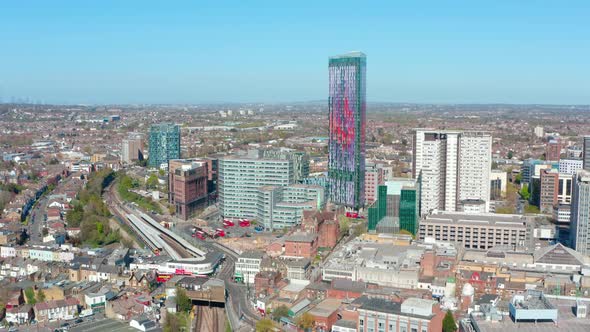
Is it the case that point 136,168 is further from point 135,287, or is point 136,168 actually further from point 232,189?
point 135,287

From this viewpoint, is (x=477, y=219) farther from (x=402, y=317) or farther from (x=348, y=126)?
(x=402, y=317)

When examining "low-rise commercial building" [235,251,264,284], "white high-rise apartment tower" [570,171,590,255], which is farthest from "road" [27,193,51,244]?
"white high-rise apartment tower" [570,171,590,255]

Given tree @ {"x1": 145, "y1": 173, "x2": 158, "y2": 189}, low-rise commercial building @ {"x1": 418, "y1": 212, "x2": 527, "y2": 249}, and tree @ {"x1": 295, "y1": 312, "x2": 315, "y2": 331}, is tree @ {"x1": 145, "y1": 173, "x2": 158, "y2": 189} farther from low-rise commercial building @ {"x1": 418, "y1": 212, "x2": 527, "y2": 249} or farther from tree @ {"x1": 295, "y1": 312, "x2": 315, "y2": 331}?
tree @ {"x1": 295, "y1": 312, "x2": 315, "y2": 331}

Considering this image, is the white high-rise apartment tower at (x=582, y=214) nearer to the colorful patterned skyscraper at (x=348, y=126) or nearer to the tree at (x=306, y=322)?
the colorful patterned skyscraper at (x=348, y=126)

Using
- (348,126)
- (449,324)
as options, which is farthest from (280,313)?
(348,126)

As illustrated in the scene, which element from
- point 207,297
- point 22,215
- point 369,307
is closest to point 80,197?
point 22,215
